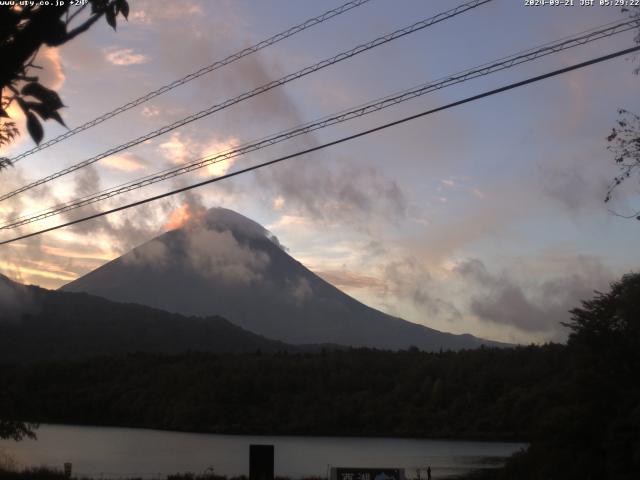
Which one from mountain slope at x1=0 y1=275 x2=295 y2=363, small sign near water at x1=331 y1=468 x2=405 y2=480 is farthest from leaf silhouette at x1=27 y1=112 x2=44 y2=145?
mountain slope at x1=0 y1=275 x2=295 y2=363

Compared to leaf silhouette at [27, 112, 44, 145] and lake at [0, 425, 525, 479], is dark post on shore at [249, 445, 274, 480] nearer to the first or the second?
leaf silhouette at [27, 112, 44, 145]

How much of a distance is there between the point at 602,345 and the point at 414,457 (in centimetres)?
4365

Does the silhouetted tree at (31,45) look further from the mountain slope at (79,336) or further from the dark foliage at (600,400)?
the mountain slope at (79,336)

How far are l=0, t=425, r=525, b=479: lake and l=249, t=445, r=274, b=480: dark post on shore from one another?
25977 millimetres

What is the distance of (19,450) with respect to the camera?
193ft

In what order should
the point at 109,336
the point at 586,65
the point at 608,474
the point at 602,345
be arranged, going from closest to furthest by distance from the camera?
the point at 586,65 → the point at 608,474 → the point at 602,345 → the point at 109,336

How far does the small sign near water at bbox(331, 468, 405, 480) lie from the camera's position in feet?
48.5

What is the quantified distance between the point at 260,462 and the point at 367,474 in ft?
9.03

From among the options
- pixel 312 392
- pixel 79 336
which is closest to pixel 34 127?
pixel 312 392

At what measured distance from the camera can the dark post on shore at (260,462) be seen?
16.3m

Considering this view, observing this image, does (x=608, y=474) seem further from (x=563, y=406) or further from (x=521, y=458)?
(x=521, y=458)

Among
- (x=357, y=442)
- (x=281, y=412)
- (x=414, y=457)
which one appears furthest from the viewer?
(x=281, y=412)

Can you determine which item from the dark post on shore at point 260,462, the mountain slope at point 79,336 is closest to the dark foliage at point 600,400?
the dark post on shore at point 260,462

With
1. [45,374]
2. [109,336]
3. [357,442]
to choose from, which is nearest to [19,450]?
[357,442]
